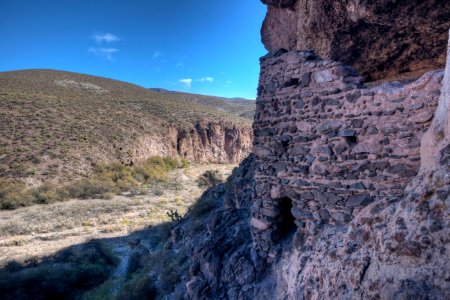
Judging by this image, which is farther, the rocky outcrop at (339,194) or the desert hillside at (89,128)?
the desert hillside at (89,128)

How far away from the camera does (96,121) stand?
30656mm

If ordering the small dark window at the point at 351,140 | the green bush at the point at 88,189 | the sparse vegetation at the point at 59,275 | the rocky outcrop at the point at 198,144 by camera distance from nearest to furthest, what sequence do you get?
the small dark window at the point at 351,140 → the sparse vegetation at the point at 59,275 → the green bush at the point at 88,189 → the rocky outcrop at the point at 198,144

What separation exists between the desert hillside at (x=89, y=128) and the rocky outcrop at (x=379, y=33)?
1944 centimetres

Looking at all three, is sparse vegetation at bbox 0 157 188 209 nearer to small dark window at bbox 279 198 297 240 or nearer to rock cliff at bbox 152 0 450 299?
rock cliff at bbox 152 0 450 299

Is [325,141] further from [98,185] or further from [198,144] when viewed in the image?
[198,144]

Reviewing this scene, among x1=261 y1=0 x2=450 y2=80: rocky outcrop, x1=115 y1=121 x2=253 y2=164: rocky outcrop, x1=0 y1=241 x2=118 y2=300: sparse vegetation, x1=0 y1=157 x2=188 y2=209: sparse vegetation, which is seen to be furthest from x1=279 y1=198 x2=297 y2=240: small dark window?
x1=115 y1=121 x2=253 y2=164: rocky outcrop

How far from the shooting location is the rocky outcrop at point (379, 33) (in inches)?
256

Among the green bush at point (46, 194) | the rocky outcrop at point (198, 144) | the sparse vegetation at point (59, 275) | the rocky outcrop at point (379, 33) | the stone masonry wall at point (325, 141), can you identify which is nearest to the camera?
the stone masonry wall at point (325, 141)

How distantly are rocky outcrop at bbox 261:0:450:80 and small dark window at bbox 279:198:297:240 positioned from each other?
4.50 metres

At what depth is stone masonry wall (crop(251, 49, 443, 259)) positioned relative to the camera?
12.2 ft

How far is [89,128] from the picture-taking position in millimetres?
29125

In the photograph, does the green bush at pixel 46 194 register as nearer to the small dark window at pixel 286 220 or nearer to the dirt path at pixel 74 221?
the dirt path at pixel 74 221

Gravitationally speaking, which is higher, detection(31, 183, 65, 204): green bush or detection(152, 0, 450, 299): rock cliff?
detection(152, 0, 450, 299): rock cliff

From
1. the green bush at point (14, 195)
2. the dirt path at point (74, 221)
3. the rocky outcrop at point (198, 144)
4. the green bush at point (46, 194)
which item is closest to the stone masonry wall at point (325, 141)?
the dirt path at point (74, 221)
